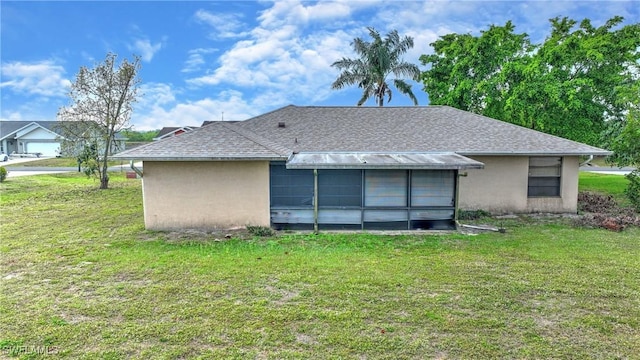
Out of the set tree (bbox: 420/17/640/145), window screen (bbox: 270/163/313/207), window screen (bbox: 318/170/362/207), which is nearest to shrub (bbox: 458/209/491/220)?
window screen (bbox: 318/170/362/207)

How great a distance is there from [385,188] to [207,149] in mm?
5327

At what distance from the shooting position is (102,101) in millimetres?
20859

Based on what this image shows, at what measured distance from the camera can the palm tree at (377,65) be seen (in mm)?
25688

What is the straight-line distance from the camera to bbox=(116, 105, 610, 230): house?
9.95 m

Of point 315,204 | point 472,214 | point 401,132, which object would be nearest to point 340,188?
point 315,204

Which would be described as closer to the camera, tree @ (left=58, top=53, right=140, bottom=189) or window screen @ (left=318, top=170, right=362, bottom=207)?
window screen @ (left=318, top=170, right=362, bottom=207)

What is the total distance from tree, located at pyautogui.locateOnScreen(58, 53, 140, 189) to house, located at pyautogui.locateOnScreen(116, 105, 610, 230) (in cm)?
1300

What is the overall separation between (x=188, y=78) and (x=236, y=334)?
23.4m

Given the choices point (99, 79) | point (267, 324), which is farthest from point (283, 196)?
point (99, 79)

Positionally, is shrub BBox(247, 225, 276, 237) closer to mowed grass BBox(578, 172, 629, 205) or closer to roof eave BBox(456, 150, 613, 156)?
roof eave BBox(456, 150, 613, 156)

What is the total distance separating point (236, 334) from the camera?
457 cm

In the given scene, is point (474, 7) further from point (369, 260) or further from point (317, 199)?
point (369, 260)

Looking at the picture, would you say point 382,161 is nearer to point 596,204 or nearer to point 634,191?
point 596,204

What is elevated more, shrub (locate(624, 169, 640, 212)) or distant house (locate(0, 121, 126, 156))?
distant house (locate(0, 121, 126, 156))
